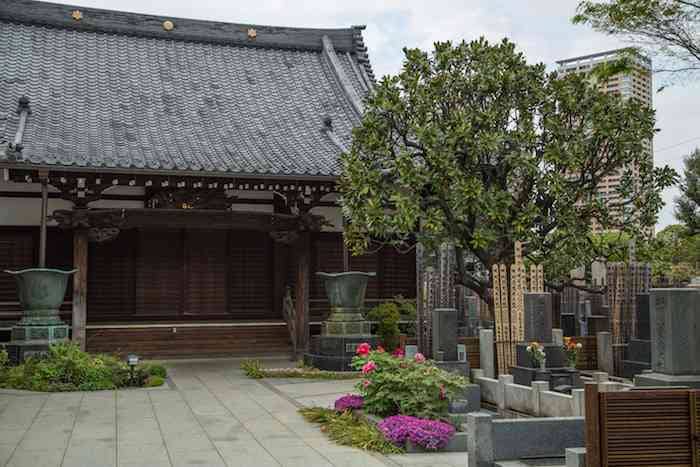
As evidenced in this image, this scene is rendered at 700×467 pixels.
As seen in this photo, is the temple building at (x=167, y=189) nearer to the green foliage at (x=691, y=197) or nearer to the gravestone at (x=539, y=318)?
the gravestone at (x=539, y=318)

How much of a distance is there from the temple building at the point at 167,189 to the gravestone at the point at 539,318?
212 inches

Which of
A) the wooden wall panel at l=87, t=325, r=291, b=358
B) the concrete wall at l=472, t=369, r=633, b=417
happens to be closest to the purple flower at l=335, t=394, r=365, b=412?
the concrete wall at l=472, t=369, r=633, b=417

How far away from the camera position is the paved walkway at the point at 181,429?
7.86 metres

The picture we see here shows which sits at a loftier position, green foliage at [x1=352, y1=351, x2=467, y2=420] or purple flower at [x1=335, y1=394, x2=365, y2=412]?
green foliage at [x1=352, y1=351, x2=467, y2=420]

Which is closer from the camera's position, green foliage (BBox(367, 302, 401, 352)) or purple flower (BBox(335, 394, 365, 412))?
purple flower (BBox(335, 394, 365, 412))

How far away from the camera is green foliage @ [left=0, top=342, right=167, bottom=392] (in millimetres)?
12477

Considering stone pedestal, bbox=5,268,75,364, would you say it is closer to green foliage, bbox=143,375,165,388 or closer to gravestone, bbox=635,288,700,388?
green foliage, bbox=143,375,165,388

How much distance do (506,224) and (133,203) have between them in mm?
8537

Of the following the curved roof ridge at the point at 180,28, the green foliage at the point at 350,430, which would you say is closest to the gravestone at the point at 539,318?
the green foliage at the point at 350,430

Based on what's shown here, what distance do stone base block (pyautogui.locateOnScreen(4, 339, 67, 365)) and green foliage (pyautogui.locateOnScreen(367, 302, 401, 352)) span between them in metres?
6.88

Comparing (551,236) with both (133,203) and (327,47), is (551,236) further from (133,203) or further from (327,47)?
(327,47)

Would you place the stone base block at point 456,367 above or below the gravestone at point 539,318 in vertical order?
below

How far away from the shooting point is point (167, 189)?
1653 cm

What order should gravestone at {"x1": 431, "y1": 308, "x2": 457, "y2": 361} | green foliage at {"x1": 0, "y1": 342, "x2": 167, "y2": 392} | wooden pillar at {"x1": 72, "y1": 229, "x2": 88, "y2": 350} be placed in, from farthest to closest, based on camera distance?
wooden pillar at {"x1": 72, "y1": 229, "x2": 88, "y2": 350}
green foliage at {"x1": 0, "y1": 342, "x2": 167, "y2": 392}
gravestone at {"x1": 431, "y1": 308, "x2": 457, "y2": 361}
